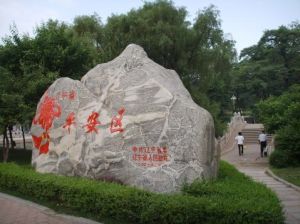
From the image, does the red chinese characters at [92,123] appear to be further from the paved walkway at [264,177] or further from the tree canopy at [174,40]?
the tree canopy at [174,40]

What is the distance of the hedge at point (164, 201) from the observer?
595 centimetres

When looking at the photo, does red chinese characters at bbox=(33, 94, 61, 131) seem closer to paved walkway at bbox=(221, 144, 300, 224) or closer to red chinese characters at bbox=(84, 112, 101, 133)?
red chinese characters at bbox=(84, 112, 101, 133)

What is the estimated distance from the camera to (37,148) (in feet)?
32.8

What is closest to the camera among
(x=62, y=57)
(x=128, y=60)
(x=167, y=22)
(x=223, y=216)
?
(x=223, y=216)

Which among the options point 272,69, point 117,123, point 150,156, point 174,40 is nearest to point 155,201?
point 150,156

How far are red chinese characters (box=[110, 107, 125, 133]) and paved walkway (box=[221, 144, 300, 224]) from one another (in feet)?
11.9

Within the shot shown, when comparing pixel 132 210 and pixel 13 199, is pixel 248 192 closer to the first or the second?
pixel 132 210

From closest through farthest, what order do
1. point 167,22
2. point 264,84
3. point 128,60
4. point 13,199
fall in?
1. point 13,199
2. point 128,60
3. point 167,22
4. point 264,84

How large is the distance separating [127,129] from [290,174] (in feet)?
25.5

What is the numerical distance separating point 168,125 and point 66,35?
817 cm

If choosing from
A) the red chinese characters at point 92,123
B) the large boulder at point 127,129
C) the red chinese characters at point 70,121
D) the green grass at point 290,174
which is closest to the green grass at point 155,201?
the large boulder at point 127,129

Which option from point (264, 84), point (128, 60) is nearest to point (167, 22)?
point (128, 60)

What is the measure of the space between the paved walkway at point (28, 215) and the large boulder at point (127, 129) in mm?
1111

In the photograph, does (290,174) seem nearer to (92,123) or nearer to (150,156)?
(150,156)
